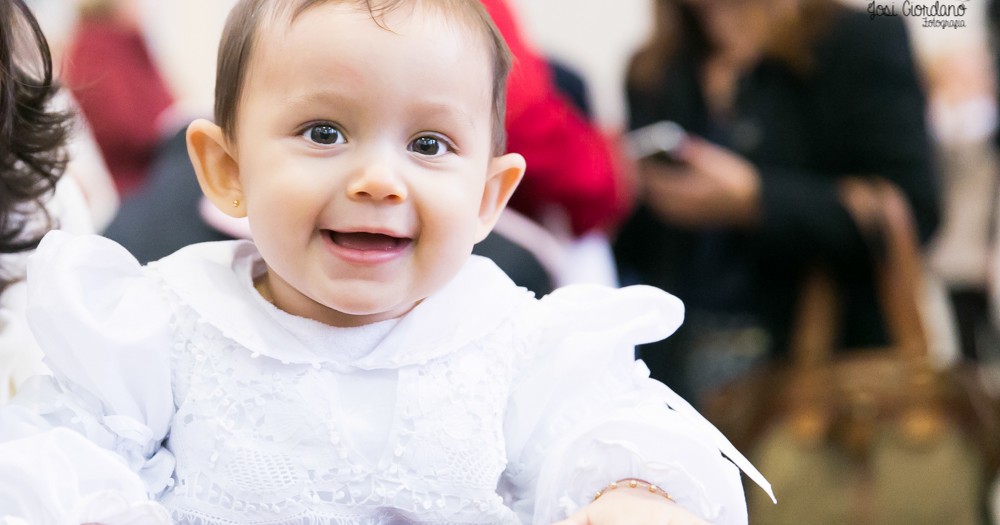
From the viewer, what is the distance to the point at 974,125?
276 cm

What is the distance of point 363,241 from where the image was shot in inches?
31.1

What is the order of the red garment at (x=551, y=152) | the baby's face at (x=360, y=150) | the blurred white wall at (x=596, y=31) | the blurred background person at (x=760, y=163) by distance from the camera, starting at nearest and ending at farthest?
the baby's face at (x=360, y=150)
the red garment at (x=551, y=152)
the blurred background person at (x=760, y=163)
the blurred white wall at (x=596, y=31)

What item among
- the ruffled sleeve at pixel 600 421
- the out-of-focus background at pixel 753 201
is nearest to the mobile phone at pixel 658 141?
the out-of-focus background at pixel 753 201

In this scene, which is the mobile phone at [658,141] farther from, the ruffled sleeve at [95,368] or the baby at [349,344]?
the ruffled sleeve at [95,368]

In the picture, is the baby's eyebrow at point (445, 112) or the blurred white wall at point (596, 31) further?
the blurred white wall at point (596, 31)

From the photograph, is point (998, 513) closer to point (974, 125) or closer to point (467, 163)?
point (974, 125)

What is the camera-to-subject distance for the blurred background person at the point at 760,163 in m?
1.79

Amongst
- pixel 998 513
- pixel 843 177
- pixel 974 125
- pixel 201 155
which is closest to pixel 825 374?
pixel 843 177

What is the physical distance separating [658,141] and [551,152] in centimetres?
47

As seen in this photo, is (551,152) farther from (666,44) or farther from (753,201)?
(666,44)

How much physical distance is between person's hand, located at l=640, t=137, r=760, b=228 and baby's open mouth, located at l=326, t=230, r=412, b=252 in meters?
1.16

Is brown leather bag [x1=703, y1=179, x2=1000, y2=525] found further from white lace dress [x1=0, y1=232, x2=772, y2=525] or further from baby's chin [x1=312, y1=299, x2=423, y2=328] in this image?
baby's chin [x1=312, y1=299, x2=423, y2=328]

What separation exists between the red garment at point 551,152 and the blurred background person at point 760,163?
284 mm

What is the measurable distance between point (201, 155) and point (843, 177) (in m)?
1.29
